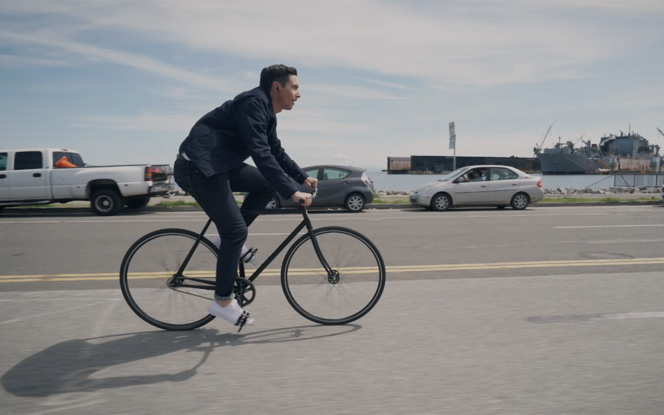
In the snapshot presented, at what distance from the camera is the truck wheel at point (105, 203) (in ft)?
46.9

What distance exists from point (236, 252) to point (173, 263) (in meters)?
0.61

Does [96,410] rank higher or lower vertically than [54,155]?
lower

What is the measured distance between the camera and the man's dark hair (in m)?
3.67

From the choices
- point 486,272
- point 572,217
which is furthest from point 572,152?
point 486,272

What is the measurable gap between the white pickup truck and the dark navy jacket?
11.9 metres

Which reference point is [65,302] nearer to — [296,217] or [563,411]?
[563,411]

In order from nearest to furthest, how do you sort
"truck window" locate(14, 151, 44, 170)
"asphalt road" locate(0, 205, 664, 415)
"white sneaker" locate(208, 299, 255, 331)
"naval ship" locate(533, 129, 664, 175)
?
"asphalt road" locate(0, 205, 664, 415) → "white sneaker" locate(208, 299, 255, 331) → "truck window" locate(14, 151, 44, 170) → "naval ship" locate(533, 129, 664, 175)

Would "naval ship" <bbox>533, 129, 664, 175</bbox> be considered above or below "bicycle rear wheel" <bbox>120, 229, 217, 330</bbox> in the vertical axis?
above

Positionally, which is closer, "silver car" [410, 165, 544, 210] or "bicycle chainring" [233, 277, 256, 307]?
"bicycle chainring" [233, 277, 256, 307]

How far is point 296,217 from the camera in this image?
46.5ft

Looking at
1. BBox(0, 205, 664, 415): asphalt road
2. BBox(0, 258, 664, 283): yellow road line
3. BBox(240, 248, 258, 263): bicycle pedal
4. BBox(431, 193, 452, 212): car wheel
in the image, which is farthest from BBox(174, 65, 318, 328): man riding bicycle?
BBox(431, 193, 452, 212): car wheel

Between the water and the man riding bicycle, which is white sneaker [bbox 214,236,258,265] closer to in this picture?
the man riding bicycle

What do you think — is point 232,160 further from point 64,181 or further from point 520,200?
point 520,200

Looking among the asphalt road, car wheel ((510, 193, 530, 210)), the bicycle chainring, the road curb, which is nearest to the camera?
the asphalt road
